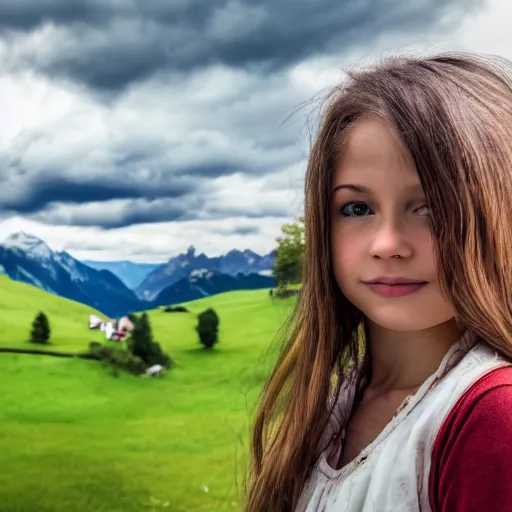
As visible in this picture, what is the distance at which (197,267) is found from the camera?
1.86 m

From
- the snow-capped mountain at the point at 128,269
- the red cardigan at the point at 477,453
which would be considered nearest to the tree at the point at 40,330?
the snow-capped mountain at the point at 128,269

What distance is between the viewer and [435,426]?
0.60m

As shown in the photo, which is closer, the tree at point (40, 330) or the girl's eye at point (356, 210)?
the girl's eye at point (356, 210)

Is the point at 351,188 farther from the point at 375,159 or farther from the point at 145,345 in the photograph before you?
the point at 145,345

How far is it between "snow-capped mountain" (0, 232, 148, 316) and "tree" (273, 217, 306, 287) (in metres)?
0.35

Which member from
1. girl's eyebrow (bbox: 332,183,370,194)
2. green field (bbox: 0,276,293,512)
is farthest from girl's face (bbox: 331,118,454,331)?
green field (bbox: 0,276,293,512)

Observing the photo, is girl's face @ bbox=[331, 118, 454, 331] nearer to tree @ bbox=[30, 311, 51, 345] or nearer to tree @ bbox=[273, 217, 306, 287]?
tree @ bbox=[273, 217, 306, 287]

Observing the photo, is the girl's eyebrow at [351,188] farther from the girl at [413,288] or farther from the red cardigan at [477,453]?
the red cardigan at [477,453]

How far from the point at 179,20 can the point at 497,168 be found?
1241 millimetres

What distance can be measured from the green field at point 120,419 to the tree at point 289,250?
101 millimetres

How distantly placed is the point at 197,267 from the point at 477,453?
1.35m

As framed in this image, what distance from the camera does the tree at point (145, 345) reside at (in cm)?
179

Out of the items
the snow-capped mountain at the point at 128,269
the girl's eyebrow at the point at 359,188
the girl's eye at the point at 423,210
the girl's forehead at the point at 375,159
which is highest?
the girl's forehead at the point at 375,159

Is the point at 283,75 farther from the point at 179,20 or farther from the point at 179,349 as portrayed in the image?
the point at 179,349
